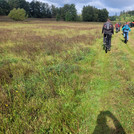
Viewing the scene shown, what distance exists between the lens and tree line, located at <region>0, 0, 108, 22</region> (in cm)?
7844

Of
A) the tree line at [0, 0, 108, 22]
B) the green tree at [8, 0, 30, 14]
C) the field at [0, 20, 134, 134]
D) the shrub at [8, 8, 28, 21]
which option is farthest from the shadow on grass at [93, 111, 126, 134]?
the green tree at [8, 0, 30, 14]

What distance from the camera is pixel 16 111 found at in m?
2.73

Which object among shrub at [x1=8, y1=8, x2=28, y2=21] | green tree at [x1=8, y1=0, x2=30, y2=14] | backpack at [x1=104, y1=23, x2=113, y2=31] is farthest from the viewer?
green tree at [x1=8, y1=0, x2=30, y2=14]

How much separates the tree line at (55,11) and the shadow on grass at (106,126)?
270 feet

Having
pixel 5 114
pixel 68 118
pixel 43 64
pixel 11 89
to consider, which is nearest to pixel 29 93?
pixel 11 89

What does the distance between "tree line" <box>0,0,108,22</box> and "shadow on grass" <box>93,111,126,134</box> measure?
82357 mm

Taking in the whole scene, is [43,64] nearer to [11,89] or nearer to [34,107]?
[11,89]

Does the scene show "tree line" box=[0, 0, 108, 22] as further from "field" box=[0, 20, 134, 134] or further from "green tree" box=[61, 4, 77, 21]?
"field" box=[0, 20, 134, 134]

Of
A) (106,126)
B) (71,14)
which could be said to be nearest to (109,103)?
(106,126)

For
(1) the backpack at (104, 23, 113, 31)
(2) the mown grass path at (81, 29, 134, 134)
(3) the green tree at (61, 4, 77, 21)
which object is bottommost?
(2) the mown grass path at (81, 29, 134, 134)

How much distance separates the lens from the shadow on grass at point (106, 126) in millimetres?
2363

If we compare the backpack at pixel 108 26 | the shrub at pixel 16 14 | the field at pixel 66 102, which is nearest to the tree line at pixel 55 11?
the shrub at pixel 16 14

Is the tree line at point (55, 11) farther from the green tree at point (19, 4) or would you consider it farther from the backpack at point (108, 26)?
the backpack at point (108, 26)

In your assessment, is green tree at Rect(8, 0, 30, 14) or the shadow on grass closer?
the shadow on grass
